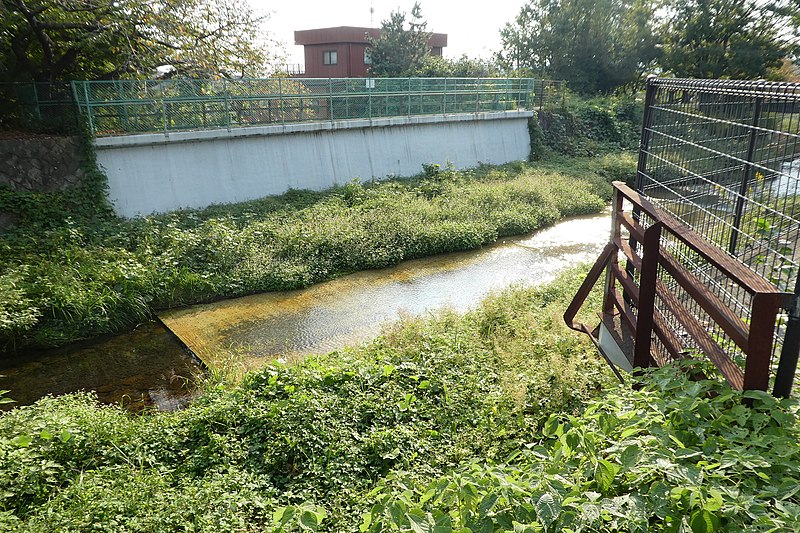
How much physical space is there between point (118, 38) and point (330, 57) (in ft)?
67.5

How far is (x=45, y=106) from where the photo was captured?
37.7 ft

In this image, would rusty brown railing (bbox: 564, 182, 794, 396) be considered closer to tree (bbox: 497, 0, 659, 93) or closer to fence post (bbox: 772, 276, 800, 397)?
fence post (bbox: 772, 276, 800, 397)

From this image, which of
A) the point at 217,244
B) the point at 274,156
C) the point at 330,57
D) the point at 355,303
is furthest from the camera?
the point at 330,57

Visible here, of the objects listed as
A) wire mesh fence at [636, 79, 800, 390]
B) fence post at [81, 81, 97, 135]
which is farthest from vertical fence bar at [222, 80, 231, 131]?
wire mesh fence at [636, 79, 800, 390]

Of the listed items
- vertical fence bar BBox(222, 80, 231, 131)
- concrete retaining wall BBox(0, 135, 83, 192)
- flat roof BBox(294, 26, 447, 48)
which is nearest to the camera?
concrete retaining wall BBox(0, 135, 83, 192)

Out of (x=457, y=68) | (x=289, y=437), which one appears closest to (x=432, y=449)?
(x=289, y=437)

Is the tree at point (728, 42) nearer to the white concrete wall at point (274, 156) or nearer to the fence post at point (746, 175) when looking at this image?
the white concrete wall at point (274, 156)

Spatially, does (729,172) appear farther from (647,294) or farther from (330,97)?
(330,97)

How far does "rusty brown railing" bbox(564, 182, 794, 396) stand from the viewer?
9.41 ft

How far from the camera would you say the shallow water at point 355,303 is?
8.38 metres

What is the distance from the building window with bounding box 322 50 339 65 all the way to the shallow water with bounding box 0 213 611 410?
22.1 metres

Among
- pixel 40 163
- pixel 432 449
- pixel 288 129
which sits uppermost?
pixel 288 129

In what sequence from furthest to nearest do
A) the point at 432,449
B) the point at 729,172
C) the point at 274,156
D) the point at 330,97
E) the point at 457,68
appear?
the point at 457,68, the point at 330,97, the point at 274,156, the point at 432,449, the point at 729,172

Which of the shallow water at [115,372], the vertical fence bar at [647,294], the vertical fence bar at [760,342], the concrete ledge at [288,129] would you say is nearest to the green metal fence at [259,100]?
the concrete ledge at [288,129]
